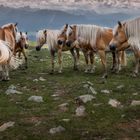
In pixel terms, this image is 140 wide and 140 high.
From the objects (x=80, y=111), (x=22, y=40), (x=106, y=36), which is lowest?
(x=22, y=40)

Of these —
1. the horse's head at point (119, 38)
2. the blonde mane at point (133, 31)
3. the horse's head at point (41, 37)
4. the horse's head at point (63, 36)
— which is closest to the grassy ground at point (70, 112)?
the blonde mane at point (133, 31)

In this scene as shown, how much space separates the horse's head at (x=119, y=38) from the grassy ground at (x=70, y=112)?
6.18ft

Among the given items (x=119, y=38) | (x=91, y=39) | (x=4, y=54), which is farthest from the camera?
(x=91, y=39)

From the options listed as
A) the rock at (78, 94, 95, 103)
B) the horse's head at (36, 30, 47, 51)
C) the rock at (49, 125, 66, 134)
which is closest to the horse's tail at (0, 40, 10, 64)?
the rock at (49, 125, 66, 134)

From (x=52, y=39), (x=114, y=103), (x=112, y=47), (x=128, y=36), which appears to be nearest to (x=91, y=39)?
(x=112, y=47)

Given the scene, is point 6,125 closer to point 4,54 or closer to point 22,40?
point 4,54

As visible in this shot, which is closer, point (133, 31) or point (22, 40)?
point (133, 31)

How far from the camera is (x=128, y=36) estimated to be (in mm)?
22625

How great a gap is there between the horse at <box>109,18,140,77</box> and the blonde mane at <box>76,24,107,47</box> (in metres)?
0.85

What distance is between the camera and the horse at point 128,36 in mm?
22156

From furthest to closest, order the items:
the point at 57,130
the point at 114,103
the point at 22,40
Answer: the point at 22,40, the point at 114,103, the point at 57,130

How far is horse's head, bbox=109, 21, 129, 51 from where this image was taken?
22.8m

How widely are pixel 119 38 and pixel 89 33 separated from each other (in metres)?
1.54

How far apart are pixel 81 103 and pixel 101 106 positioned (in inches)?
31.9
